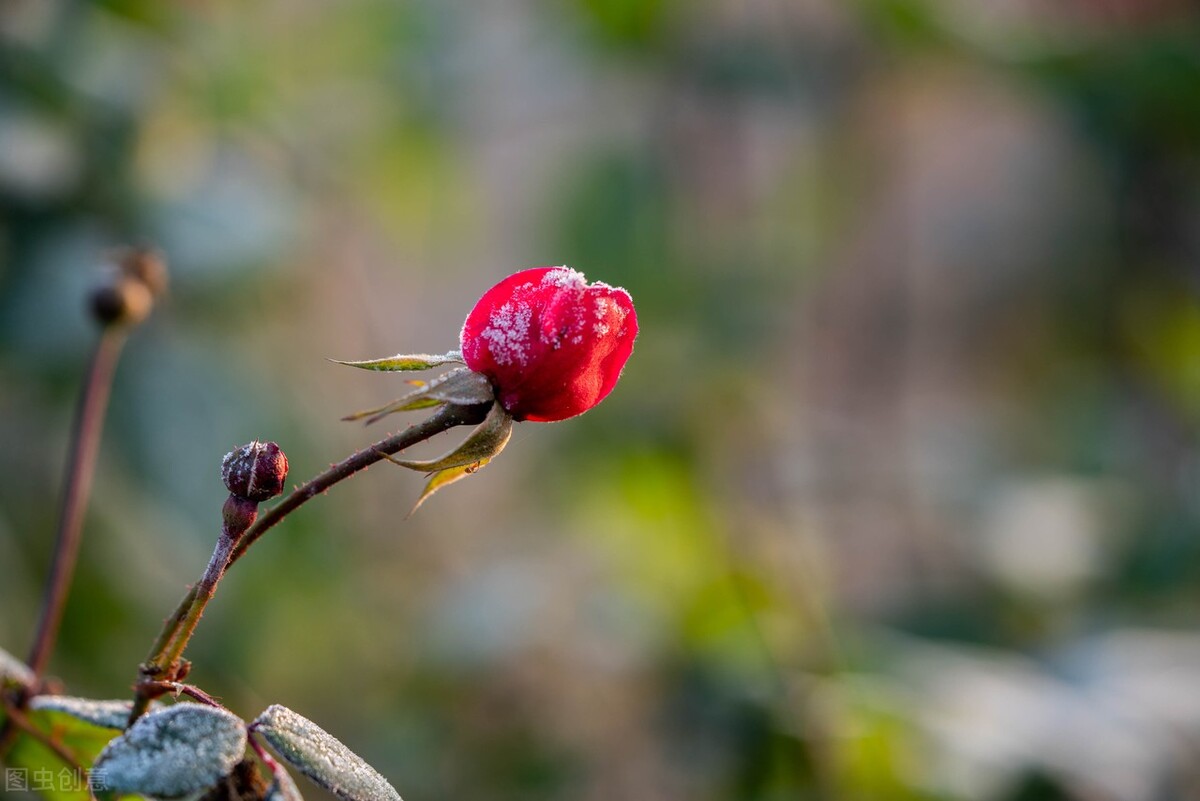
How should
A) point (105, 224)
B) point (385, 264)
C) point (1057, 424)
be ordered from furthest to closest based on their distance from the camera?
point (385, 264) → point (1057, 424) → point (105, 224)

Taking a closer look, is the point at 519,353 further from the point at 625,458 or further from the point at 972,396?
the point at 972,396

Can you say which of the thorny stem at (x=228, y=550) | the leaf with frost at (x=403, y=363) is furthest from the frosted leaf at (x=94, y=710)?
the leaf with frost at (x=403, y=363)

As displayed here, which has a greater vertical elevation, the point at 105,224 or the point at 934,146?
the point at 934,146

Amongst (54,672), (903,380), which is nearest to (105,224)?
(54,672)

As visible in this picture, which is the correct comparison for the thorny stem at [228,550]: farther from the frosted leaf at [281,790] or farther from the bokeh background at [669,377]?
the bokeh background at [669,377]

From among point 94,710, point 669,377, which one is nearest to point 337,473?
point 94,710

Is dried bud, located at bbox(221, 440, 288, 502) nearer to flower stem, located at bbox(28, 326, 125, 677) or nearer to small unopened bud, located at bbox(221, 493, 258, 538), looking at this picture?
small unopened bud, located at bbox(221, 493, 258, 538)
